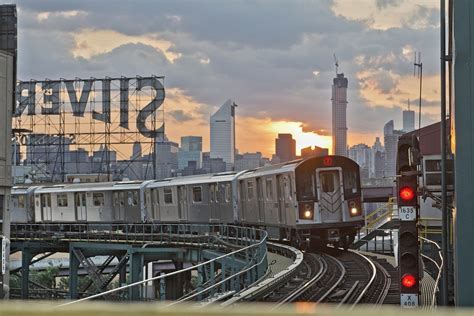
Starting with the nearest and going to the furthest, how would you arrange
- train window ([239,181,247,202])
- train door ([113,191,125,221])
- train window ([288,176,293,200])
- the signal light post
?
the signal light post
train window ([288,176,293,200])
train window ([239,181,247,202])
train door ([113,191,125,221])

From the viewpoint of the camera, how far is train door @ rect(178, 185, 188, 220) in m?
37.1

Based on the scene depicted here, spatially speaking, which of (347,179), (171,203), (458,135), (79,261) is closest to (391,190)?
(171,203)

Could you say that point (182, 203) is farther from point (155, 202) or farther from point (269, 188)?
point (269, 188)

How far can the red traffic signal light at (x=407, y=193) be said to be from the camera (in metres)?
7.41

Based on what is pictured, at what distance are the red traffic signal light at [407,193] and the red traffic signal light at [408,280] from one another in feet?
2.44

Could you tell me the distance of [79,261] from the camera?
3925 centimetres

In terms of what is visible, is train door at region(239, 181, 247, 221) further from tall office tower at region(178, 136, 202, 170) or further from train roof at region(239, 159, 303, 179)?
tall office tower at region(178, 136, 202, 170)

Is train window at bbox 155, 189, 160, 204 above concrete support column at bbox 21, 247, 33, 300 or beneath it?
above

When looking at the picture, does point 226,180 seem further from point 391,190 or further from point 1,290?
point 391,190

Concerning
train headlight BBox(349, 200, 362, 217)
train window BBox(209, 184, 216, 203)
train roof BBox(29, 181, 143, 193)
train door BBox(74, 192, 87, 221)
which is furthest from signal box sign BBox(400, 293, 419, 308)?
train door BBox(74, 192, 87, 221)

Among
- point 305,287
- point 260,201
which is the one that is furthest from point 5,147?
point 305,287

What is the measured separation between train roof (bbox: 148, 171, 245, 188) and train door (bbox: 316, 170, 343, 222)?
25.0ft

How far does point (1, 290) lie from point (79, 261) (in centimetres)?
1451

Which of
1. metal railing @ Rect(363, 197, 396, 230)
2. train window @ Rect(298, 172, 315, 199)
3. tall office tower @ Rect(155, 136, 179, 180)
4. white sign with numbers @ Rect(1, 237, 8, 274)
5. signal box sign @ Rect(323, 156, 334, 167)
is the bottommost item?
white sign with numbers @ Rect(1, 237, 8, 274)
